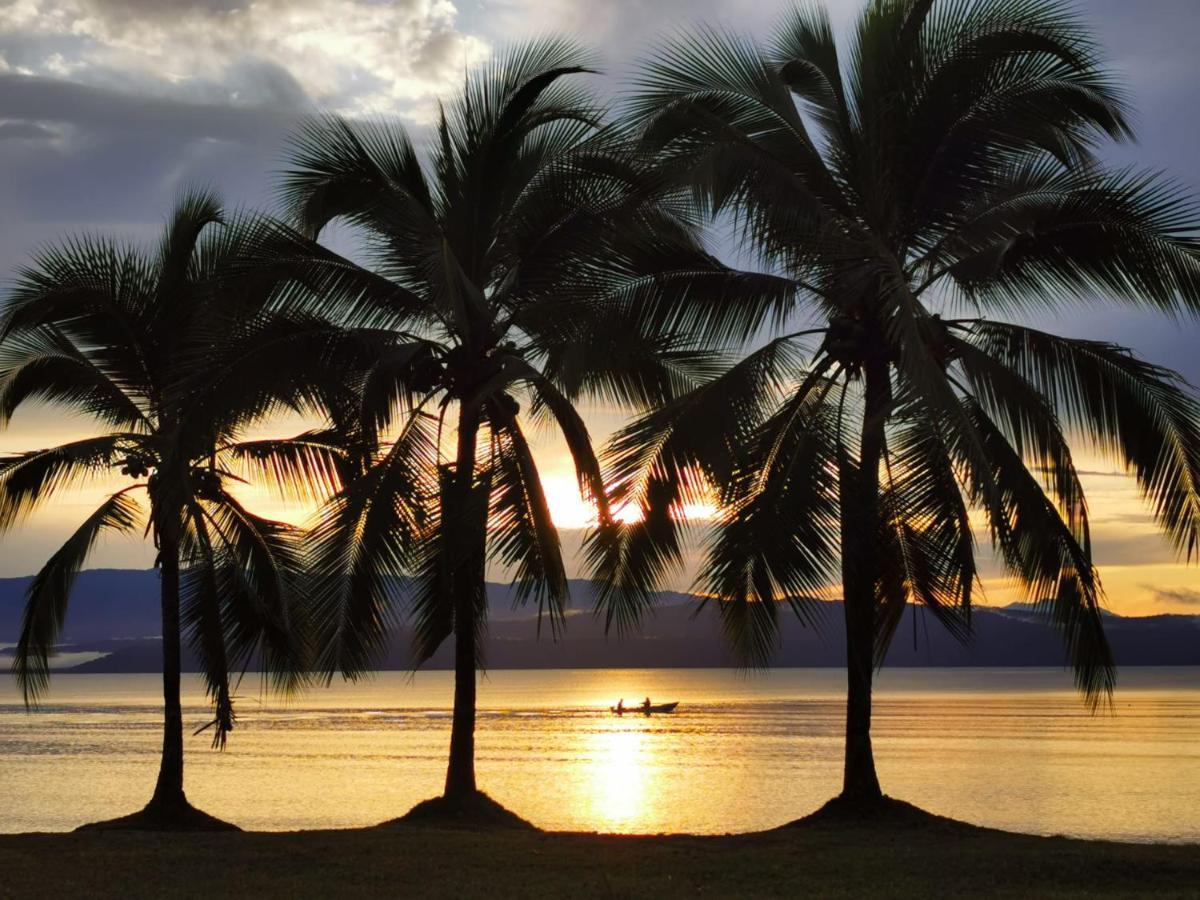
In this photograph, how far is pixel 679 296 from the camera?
15000 millimetres

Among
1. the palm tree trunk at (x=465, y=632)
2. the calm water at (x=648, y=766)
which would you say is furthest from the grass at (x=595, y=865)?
the calm water at (x=648, y=766)

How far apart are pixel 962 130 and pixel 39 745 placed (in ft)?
232

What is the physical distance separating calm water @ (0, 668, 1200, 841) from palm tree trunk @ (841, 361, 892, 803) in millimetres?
20839

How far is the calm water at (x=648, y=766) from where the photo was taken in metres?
40.9

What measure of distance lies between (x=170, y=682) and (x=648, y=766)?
1915 inches

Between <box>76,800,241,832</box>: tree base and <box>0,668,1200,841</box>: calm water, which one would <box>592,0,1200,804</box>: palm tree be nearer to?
<box>76,800,241,832</box>: tree base

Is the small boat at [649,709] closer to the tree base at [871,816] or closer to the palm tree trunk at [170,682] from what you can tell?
Answer: the palm tree trunk at [170,682]

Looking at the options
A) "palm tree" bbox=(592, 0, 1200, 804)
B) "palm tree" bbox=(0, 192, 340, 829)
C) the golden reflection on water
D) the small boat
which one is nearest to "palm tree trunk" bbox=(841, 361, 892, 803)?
"palm tree" bbox=(592, 0, 1200, 804)

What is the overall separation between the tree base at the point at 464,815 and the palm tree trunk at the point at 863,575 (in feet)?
12.2

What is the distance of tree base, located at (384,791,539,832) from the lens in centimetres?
1588

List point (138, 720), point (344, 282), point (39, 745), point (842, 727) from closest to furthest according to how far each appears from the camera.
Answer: point (344, 282), point (39, 745), point (842, 727), point (138, 720)

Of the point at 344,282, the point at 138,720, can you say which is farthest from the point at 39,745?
Result: the point at 344,282

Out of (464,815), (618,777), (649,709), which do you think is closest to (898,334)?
(464,815)

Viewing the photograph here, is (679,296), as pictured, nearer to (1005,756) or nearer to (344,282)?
(344,282)
